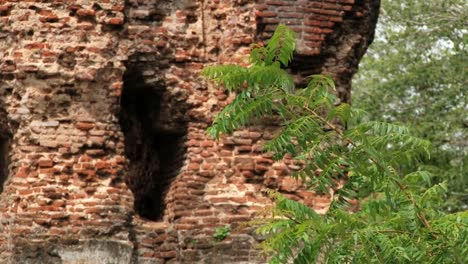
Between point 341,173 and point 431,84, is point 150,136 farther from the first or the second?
point 431,84

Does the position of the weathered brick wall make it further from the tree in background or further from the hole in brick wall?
the tree in background

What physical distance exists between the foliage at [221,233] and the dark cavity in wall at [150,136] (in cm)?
55

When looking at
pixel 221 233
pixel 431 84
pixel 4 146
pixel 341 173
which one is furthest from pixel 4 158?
pixel 431 84

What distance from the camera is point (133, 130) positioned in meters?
9.70

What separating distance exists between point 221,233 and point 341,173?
2.25m

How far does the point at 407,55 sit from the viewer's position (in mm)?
18891

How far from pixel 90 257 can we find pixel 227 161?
1.27 metres

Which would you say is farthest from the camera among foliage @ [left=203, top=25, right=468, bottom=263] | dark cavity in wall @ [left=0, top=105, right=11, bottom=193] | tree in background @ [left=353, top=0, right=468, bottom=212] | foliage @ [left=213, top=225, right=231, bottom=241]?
tree in background @ [left=353, top=0, right=468, bottom=212]

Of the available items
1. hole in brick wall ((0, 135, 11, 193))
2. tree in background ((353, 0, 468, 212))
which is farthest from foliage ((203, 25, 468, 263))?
tree in background ((353, 0, 468, 212))

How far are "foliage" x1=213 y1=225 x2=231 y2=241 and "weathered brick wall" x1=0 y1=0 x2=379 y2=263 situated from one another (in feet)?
0.15

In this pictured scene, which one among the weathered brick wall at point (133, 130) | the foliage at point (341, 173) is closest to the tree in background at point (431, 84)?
the weathered brick wall at point (133, 130)

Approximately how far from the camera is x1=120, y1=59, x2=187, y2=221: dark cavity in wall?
31.1 feet

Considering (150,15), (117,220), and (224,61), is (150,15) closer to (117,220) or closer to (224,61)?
(224,61)

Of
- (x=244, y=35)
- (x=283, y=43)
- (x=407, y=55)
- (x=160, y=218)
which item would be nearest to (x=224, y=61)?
(x=244, y=35)
